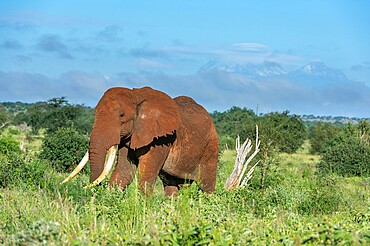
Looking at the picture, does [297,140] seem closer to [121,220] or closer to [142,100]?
[142,100]

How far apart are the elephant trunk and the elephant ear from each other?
0.53 metres

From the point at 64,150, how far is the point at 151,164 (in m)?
12.0

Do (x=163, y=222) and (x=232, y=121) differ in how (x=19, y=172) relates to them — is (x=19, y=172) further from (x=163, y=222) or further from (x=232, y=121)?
(x=232, y=121)

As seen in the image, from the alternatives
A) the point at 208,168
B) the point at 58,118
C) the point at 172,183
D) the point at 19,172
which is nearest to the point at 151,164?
the point at 172,183

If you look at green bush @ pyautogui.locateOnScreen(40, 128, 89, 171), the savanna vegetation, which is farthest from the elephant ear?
green bush @ pyautogui.locateOnScreen(40, 128, 89, 171)

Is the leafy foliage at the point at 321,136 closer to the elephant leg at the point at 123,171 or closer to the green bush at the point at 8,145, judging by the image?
the green bush at the point at 8,145

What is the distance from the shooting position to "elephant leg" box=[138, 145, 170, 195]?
11641 millimetres

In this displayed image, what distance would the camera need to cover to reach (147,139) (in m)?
11.7

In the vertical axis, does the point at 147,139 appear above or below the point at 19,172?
above

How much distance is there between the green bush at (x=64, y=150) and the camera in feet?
75.1

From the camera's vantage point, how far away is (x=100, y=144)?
36.6 ft

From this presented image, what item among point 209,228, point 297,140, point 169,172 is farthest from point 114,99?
point 297,140

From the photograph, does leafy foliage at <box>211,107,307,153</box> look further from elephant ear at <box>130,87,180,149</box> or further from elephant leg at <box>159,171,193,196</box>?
elephant ear at <box>130,87,180,149</box>

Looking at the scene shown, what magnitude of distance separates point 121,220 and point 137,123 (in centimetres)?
363
